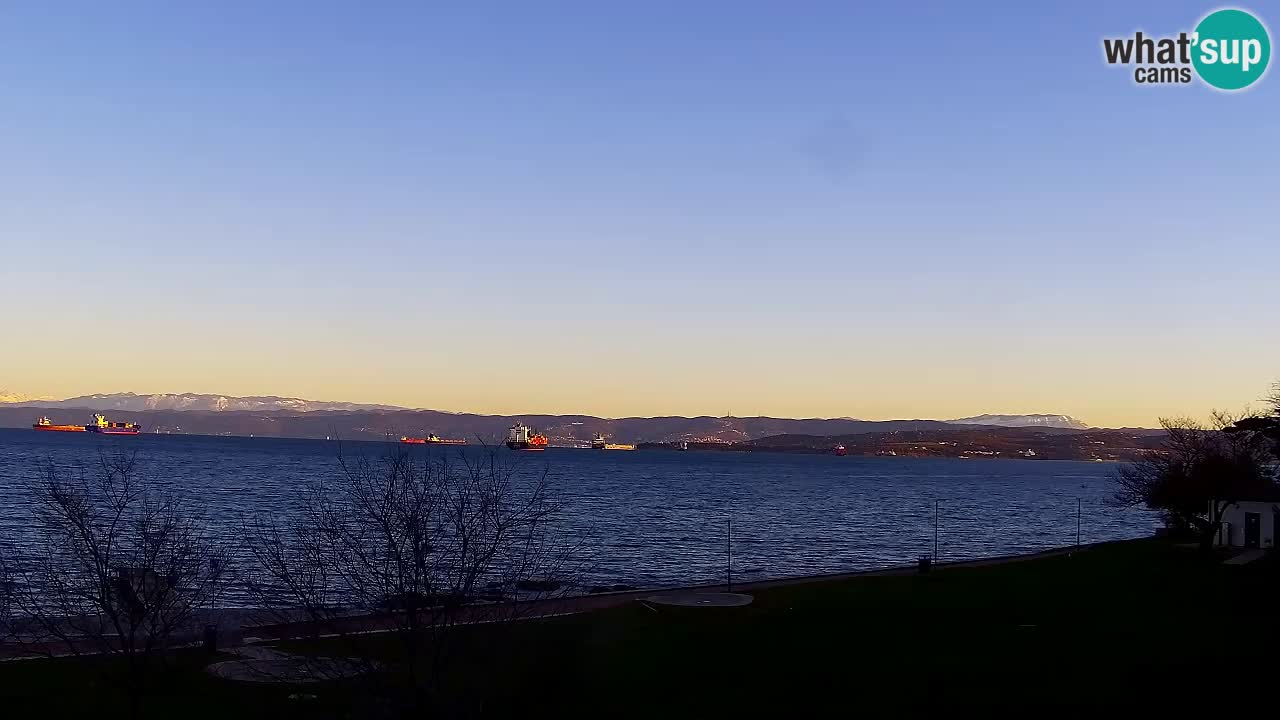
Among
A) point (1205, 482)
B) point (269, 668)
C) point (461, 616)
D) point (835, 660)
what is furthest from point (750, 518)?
point (461, 616)

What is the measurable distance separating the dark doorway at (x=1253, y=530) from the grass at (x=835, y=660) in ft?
45.7

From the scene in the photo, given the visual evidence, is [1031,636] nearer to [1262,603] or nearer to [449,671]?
[1262,603]

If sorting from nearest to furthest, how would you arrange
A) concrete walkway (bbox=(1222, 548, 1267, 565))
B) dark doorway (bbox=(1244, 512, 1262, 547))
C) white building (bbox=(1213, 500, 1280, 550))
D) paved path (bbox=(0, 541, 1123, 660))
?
paved path (bbox=(0, 541, 1123, 660)) → concrete walkway (bbox=(1222, 548, 1267, 565)) → white building (bbox=(1213, 500, 1280, 550)) → dark doorway (bbox=(1244, 512, 1262, 547))

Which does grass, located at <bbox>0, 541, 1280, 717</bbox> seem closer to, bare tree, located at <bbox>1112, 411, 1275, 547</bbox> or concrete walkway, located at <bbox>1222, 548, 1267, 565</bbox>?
concrete walkway, located at <bbox>1222, 548, 1267, 565</bbox>

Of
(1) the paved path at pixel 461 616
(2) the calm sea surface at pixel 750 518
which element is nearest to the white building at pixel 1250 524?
(1) the paved path at pixel 461 616

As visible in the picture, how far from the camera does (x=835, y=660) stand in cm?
2498

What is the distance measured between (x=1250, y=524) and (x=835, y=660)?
31594mm

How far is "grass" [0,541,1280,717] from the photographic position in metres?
20.4

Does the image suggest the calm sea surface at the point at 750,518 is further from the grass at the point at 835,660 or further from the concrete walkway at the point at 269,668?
the grass at the point at 835,660

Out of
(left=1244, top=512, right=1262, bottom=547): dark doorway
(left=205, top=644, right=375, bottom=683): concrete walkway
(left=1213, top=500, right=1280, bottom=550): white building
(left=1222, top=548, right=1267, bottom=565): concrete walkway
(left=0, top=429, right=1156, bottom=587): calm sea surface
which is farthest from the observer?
(left=0, top=429, right=1156, bottom=587): calm sea surface

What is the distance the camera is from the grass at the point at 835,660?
2039 centimetres

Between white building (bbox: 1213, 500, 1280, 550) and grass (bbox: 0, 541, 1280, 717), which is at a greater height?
white building (bbox: 1213, 500, 1280, 550)

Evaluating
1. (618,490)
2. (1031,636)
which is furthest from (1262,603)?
(618,490)

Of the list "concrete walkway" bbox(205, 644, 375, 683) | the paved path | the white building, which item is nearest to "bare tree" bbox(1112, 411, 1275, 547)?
the white building
